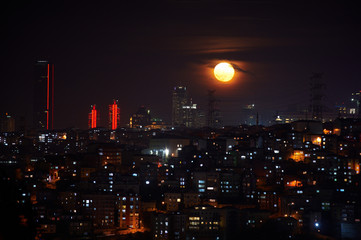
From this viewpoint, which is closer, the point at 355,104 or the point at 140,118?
the point at 355,104

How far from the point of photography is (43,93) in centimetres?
2880

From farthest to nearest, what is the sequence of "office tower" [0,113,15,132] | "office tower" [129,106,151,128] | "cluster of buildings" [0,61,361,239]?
1. "office tower" [129,106,151,128]
2. "office tower" [0,113,15,132]
3. "cluster of buildings" [0,61,361,239]

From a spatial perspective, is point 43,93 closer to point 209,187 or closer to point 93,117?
point 93,117

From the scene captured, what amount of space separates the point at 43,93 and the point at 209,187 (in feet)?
58.6

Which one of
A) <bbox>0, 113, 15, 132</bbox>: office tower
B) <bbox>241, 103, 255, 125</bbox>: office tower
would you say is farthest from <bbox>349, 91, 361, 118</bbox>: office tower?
<bbox>0, 113, 15, 132</bbox>: office tower

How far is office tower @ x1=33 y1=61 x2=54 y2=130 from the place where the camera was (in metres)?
28.4

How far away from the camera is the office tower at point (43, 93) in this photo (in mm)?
28406

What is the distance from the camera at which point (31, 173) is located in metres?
13.3

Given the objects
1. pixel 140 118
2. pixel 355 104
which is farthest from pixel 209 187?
pixel 140 118

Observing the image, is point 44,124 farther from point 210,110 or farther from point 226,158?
point 226,158

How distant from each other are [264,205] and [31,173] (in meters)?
4.66

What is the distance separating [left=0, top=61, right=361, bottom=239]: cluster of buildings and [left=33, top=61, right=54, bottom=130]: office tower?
10.9m

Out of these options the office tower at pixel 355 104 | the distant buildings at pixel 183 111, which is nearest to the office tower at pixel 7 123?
the distant buildings at pixel 183 111

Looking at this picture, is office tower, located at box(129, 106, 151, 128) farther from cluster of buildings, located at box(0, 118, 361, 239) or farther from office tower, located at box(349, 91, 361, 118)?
cluster of buildings, located at box(0, 118, 361, 239)
